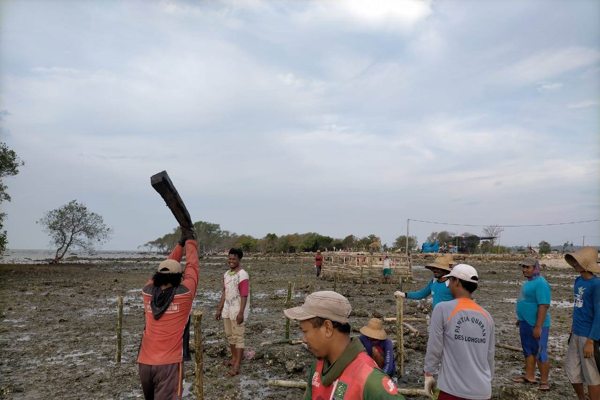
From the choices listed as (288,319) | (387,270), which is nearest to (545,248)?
(387,270)

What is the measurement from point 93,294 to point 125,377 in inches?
600

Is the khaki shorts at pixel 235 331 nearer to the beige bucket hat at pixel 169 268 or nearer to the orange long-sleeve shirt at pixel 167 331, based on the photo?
the orange long-sleeve shirt at pixel 167 331

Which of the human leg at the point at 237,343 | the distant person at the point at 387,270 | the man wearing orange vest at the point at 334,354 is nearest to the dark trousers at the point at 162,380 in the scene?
the man wearing orange vest at the point at 334,354

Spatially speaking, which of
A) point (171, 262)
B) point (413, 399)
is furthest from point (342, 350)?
point (413, 399)

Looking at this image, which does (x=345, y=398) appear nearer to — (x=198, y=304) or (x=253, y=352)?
(x=253, y=352)

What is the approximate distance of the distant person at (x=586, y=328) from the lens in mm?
4965

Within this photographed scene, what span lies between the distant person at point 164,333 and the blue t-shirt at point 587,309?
15.4 feet

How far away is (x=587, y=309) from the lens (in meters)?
5.12

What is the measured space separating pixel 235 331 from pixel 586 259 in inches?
216

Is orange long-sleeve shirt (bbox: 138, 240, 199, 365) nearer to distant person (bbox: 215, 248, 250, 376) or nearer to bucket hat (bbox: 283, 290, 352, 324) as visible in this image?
bucket hat (bbox: 283, 290, 352, 324)

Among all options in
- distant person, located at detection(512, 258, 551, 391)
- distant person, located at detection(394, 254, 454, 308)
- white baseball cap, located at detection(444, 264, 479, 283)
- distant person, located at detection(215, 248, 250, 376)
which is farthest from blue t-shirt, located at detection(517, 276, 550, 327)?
distant person, located at detection(215, 248, 250, 376)

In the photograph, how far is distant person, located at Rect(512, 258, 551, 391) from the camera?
611 cm

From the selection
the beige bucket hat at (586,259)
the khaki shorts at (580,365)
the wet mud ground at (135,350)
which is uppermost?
the beige bucket hat at (586,259)

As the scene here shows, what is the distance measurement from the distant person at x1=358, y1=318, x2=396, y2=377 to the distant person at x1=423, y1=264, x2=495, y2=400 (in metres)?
1.14
